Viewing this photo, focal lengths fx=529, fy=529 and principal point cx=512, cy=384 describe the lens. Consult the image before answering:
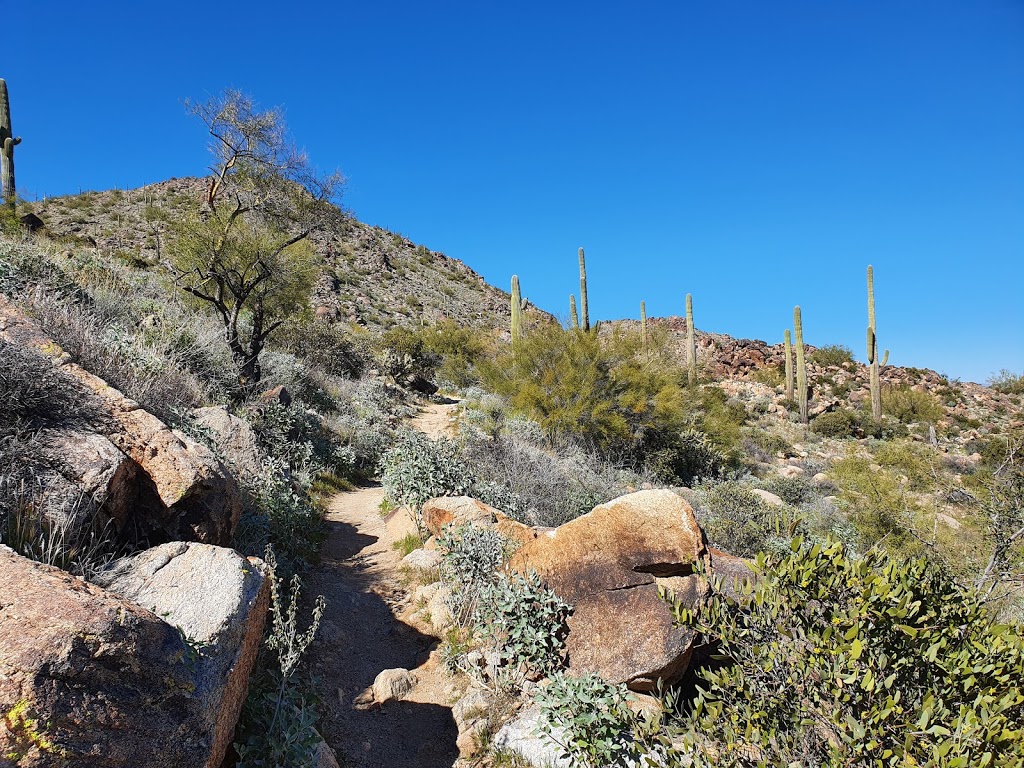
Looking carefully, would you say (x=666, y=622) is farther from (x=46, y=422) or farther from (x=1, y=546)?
(x=46, y=422)

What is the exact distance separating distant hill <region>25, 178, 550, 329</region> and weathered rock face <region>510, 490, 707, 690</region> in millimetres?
23935

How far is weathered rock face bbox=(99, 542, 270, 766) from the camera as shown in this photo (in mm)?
2328

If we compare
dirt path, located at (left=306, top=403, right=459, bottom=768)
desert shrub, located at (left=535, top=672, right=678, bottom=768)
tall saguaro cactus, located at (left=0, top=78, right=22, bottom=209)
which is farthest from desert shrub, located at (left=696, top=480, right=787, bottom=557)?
tall saguaro cactus, located at (left=0, top=78, right=22, bottom=209)

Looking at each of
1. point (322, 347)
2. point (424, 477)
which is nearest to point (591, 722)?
point (424, 477)

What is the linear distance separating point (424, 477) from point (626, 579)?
3753mm

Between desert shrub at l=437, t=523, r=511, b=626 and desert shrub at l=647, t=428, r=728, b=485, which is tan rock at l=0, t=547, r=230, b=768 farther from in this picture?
desert shrub at l=647, t=428, r=728, b=485

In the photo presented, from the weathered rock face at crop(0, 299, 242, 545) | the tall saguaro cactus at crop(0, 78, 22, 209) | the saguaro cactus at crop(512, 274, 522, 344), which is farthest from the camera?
the saguaro cactus at crop(512, 274, 522, 344)

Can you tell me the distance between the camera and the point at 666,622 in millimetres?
3818

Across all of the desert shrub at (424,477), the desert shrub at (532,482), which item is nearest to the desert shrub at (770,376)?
the desert shrub at (532,482)

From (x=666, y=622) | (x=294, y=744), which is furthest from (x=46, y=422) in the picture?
(x=666, y=622)

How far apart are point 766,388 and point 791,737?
30.0 meters

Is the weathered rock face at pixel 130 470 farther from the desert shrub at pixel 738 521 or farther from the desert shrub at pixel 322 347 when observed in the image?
the desert shrub at pixel 322 347

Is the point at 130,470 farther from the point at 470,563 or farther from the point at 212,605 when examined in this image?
the point at 470,563

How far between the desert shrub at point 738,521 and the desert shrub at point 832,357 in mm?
29901
